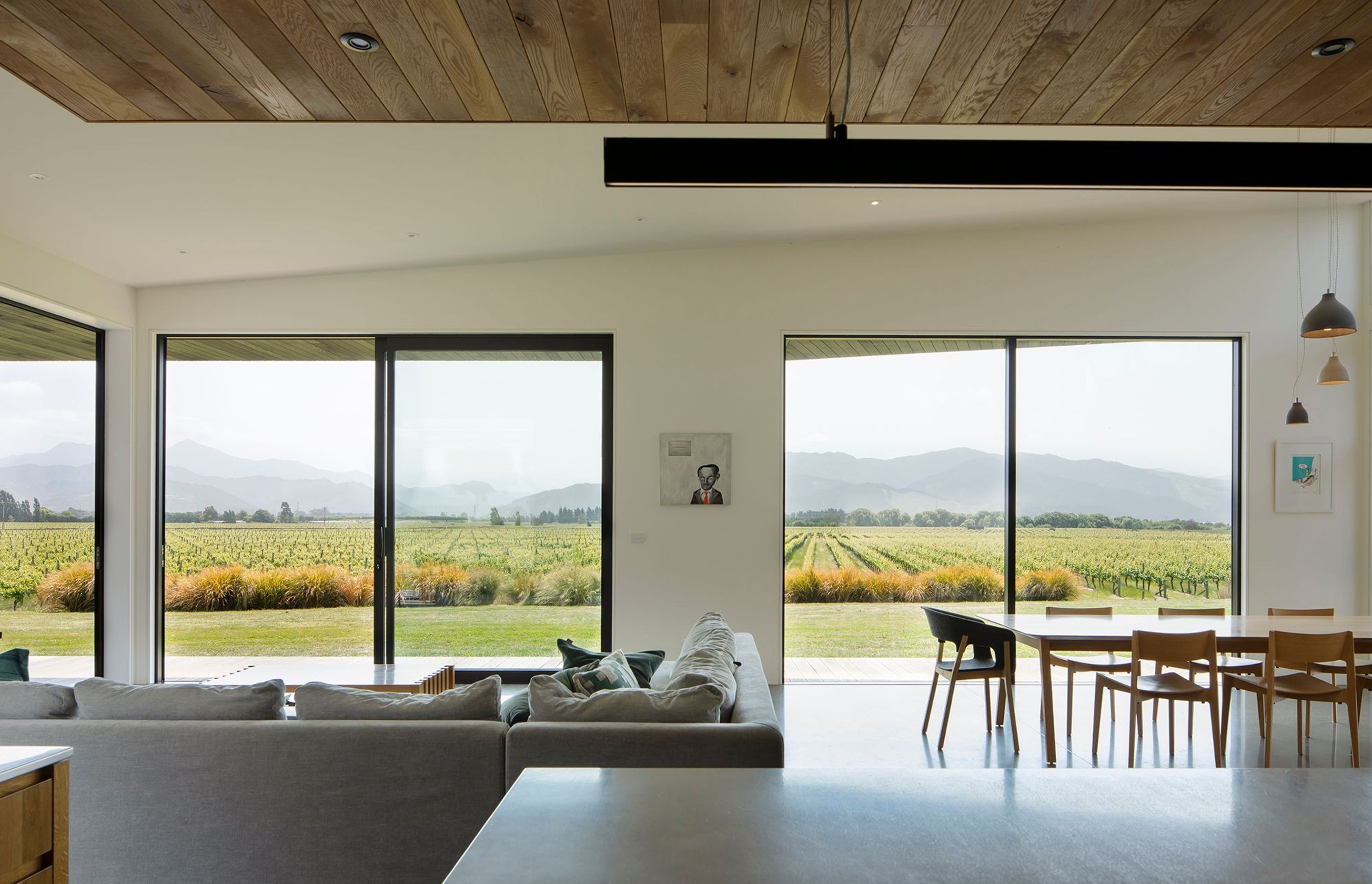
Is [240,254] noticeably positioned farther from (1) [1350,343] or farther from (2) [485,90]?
(1) [1350,343]

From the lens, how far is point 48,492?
542 cm

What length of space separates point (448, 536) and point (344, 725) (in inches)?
140

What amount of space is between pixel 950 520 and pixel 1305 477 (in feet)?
8.39

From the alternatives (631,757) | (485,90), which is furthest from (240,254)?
(631,757)

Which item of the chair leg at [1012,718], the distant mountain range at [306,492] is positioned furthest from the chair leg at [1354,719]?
the distant mountain range at [306,492]

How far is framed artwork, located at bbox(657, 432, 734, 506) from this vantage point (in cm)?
602

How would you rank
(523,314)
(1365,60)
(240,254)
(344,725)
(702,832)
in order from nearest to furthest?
(702,832) < (1365,60) < (344,725) < (240,254) < (523,314)

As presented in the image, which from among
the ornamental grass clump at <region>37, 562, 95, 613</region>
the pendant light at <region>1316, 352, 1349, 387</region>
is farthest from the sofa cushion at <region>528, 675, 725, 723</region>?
the pendant light at <region>1316, 352, 1349, 387</region>

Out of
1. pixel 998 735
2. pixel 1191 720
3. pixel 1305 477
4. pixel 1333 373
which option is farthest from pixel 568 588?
pixel 1305 477

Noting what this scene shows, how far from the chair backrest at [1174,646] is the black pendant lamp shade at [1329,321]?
1.99 meters

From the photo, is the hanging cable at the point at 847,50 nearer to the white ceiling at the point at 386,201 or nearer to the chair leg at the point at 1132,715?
the white ceiling at the point at 386,201

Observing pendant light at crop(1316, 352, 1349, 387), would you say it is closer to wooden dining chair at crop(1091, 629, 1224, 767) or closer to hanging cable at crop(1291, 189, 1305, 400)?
hanging cable at crop(1291, 189, 1305, 400)

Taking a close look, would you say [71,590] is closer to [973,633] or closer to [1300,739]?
[973,633]

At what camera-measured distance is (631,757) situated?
8.42ft
